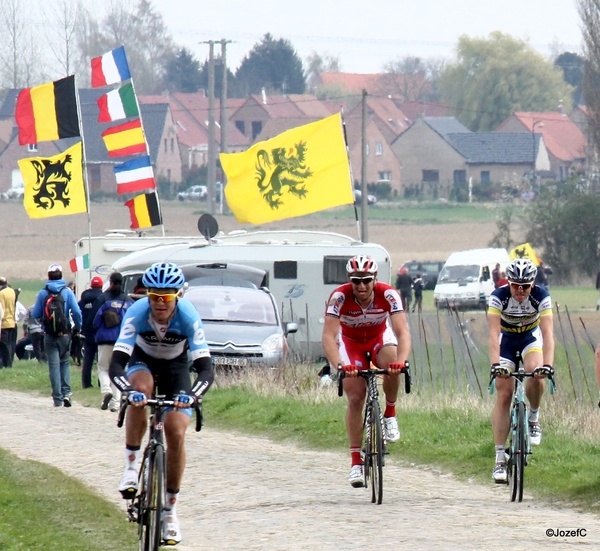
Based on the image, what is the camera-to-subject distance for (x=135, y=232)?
31.4m

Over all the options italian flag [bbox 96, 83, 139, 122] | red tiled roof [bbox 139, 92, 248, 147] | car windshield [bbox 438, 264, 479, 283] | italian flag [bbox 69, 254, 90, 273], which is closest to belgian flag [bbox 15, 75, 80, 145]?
italian flag [bbox 96, 83, 139, 122]

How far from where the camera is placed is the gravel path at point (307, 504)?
27.0 ft

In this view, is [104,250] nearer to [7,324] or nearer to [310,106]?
[7,324]

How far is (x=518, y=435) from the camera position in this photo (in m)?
9.79

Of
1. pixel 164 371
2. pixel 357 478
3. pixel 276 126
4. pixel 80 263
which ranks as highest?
pixel 276 126

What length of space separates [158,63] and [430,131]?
1454 inches

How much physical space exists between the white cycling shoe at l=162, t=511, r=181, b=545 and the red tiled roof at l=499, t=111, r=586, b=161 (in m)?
113

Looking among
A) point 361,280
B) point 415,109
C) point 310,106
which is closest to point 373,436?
point 361,280

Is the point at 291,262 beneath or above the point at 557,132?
beneath

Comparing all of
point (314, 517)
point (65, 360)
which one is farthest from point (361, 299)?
point (65, 360)

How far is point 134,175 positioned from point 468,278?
2252 centimetres

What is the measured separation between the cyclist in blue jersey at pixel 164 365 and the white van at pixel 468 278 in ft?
127

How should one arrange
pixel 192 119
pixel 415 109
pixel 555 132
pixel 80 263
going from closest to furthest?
pixel 80 263 → pixel 555 132 → pixel 192 119 → pixel 415 109

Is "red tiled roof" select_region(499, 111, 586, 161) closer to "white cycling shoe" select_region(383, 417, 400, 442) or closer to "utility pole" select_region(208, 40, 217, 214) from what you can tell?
"utility pole" select_region(208, 40, 217, 214)
